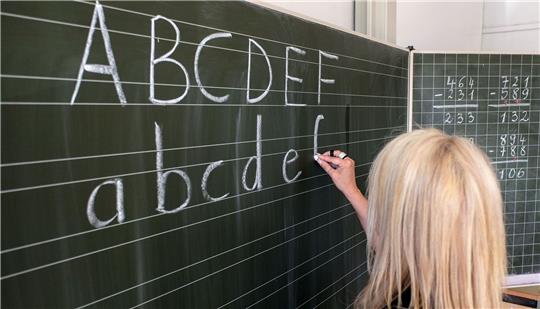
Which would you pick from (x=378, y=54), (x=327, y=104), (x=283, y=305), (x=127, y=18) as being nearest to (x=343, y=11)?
(x=378, y=54)

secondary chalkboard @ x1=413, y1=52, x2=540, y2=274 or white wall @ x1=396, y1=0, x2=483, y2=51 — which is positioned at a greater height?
white wall @ x1=396, y1=0, x2=483, y2=51

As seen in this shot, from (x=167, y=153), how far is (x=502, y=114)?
1927mm

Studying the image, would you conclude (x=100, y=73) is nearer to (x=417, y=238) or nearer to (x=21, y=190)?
(x=21, y=190)

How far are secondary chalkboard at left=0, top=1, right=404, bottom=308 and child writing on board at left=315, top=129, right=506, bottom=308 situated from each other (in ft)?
1.23

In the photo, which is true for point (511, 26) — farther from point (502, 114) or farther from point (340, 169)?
point (340, 169)

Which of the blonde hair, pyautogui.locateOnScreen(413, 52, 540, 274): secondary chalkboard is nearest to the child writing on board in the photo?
the blonde hair

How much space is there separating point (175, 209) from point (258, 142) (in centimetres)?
32

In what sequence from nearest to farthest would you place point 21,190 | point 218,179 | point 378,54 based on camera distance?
point 21,190 < point 218,179 < point 378,54

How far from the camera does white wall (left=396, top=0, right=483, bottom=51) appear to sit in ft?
9.12

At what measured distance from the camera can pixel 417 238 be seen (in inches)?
37.9

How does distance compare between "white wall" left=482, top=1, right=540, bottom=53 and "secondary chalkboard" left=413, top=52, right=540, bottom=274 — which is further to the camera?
"white wall" left=482, top=1, right=540, bottom=53

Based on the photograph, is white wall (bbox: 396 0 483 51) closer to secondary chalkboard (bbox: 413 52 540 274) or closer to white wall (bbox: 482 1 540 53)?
white wall (bbox: 482 1 540 53)

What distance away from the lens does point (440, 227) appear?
929mm

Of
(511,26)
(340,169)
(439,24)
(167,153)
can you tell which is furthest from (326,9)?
(167,153)
